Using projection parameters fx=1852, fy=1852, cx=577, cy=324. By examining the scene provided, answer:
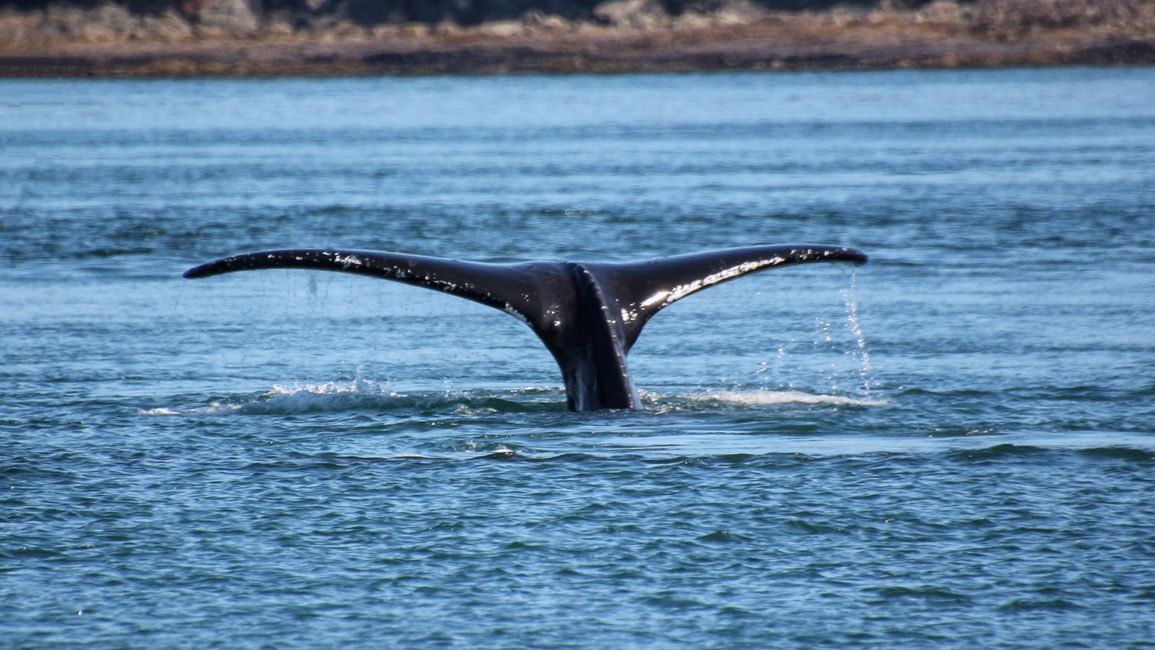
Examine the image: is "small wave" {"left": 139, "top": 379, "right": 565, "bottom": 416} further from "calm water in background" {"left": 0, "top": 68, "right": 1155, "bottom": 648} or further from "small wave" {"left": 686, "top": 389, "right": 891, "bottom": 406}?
"small wave" {"left": 686, "top": 389, "right": 891, "bottom": 406}

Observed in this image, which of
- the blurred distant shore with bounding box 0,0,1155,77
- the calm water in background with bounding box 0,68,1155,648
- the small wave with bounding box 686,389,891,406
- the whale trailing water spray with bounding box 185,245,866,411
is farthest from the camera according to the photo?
the blurred distant shore with bounding box 0,0,1155,77

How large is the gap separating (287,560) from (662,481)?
2284 mm

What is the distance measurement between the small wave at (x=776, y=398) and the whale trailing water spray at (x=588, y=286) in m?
1.17

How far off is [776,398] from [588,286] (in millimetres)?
2064

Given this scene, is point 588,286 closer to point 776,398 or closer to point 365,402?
point 776,398

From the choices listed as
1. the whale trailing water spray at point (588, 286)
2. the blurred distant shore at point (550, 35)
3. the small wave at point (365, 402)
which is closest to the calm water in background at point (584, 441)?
the small wave at point (365, 402)

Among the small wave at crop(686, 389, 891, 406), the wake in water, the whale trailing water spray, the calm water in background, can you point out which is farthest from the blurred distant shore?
the whale trailing water spray

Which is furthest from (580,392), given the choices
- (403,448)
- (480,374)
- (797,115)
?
(797,115)

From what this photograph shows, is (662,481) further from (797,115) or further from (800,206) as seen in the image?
(797,115)

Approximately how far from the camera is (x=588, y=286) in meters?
11.4

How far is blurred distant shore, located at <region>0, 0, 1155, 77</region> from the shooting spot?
85.7 m

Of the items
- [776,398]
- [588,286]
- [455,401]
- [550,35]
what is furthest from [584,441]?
[550,35]

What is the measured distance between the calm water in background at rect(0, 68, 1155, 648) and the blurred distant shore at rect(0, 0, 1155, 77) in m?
58.6

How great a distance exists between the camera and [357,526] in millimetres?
9523
